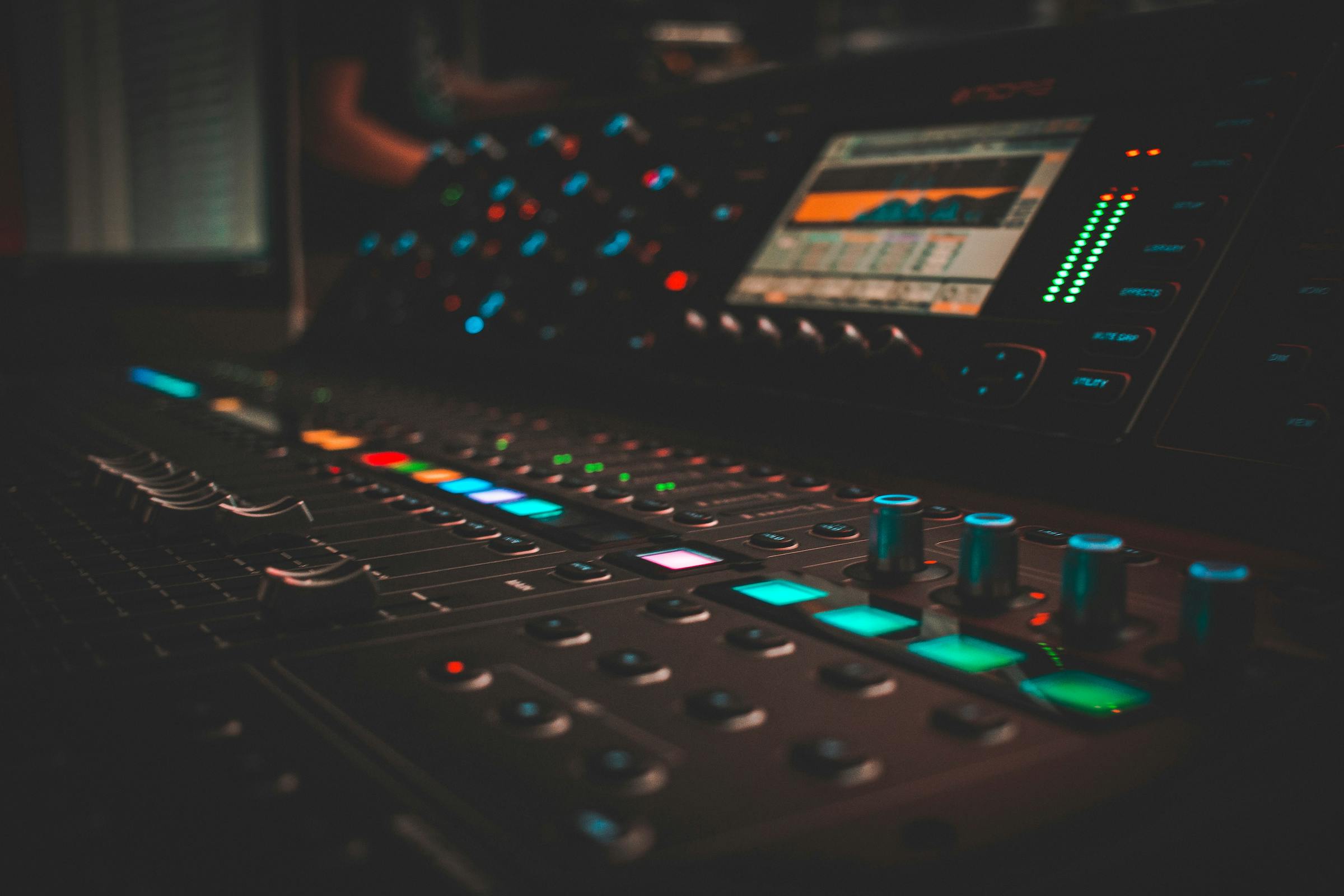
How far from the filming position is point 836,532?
76 cm

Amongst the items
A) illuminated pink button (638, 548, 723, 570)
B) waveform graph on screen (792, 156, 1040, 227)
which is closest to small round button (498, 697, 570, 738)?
illuminated pink button (638, 548, 723, 570)

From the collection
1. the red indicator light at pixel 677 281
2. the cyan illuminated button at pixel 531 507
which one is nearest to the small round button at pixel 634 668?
the cyan illuminated button at pixel 531 507

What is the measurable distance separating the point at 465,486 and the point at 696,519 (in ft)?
0.77

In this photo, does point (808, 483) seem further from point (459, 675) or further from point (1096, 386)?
point (459, 675)

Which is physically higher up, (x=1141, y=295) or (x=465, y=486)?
(x=1141, y=295)

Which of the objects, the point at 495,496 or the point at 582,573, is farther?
the point at 495,496

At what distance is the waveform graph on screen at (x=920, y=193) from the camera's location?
103 cm

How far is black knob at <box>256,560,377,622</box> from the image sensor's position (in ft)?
1.86

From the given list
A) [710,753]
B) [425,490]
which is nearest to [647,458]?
[425,490]

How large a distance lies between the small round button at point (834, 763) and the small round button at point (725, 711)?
3 centimetres

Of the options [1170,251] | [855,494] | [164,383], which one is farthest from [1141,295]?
[164,383]

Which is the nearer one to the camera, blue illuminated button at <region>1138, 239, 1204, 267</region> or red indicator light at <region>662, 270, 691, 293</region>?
blue illuminated button at <region>1138, 239, 1204, 267</region>

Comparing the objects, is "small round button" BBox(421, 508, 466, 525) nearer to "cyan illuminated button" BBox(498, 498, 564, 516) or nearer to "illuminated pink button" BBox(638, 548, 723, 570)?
"cyan illuminated button" BBox(498, 498, 564, 516)

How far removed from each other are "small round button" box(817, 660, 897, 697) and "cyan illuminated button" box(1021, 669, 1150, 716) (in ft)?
0.20
